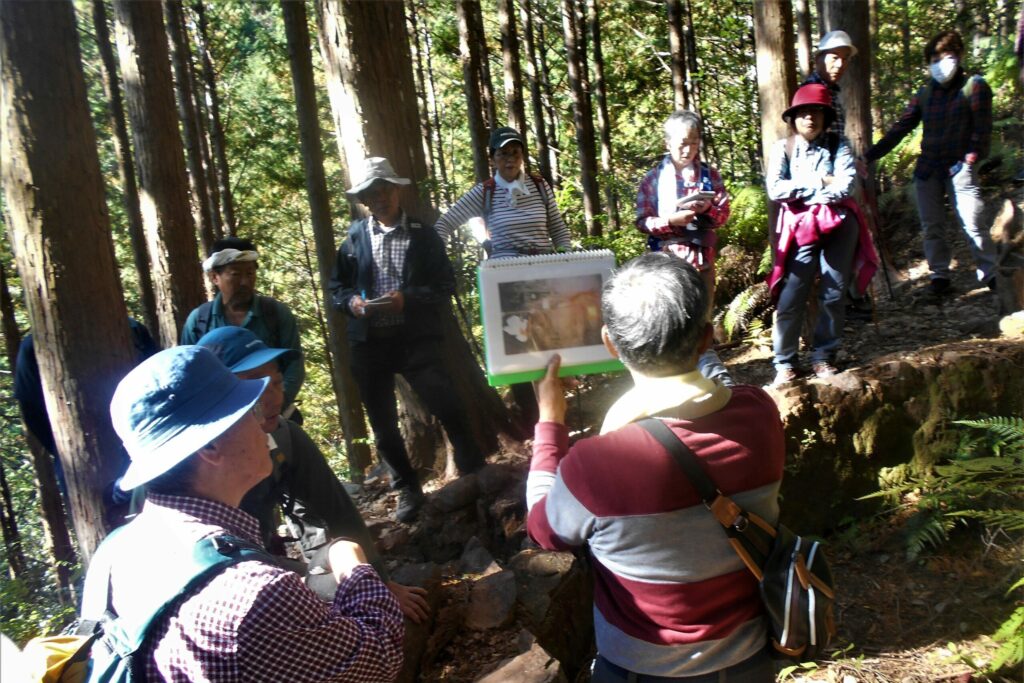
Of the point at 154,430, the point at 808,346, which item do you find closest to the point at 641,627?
the point at 154,430

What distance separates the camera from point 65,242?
4.15 meters

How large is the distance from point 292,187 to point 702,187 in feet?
59.3

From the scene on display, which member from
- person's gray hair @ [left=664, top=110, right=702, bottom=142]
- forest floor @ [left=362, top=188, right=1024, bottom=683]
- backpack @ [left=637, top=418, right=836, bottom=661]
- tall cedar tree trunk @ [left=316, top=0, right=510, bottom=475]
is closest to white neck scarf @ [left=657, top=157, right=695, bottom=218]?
A: person's gray hair @ [left=664, top=110, right=702, bottom=142]

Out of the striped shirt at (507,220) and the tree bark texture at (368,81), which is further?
the tree bark texture at (368,81)

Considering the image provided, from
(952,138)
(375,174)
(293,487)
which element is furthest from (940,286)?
(293,487)

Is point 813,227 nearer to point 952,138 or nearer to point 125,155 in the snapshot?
point 952,138

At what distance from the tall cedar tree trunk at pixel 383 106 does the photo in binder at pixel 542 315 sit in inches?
111

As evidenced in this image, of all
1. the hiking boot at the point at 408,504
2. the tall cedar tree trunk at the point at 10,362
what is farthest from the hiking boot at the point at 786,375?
the tall cedar tree trunk at the point at 10,362

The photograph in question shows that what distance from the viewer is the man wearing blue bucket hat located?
67.6 inches

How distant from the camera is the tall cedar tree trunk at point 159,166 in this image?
23.5 feet

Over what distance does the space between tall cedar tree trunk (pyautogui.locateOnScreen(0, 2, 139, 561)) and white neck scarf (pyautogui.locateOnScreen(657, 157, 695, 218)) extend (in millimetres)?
3459

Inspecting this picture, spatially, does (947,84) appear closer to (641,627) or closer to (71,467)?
(641,627)

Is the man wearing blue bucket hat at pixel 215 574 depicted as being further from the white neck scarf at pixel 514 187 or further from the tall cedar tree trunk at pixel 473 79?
the tall cedar tree trunk at pixel 473 79

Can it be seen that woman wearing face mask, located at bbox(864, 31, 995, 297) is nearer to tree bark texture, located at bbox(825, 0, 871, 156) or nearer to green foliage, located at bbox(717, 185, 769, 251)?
tree bark texture, located at bbox(825, 0, 871, 156)
